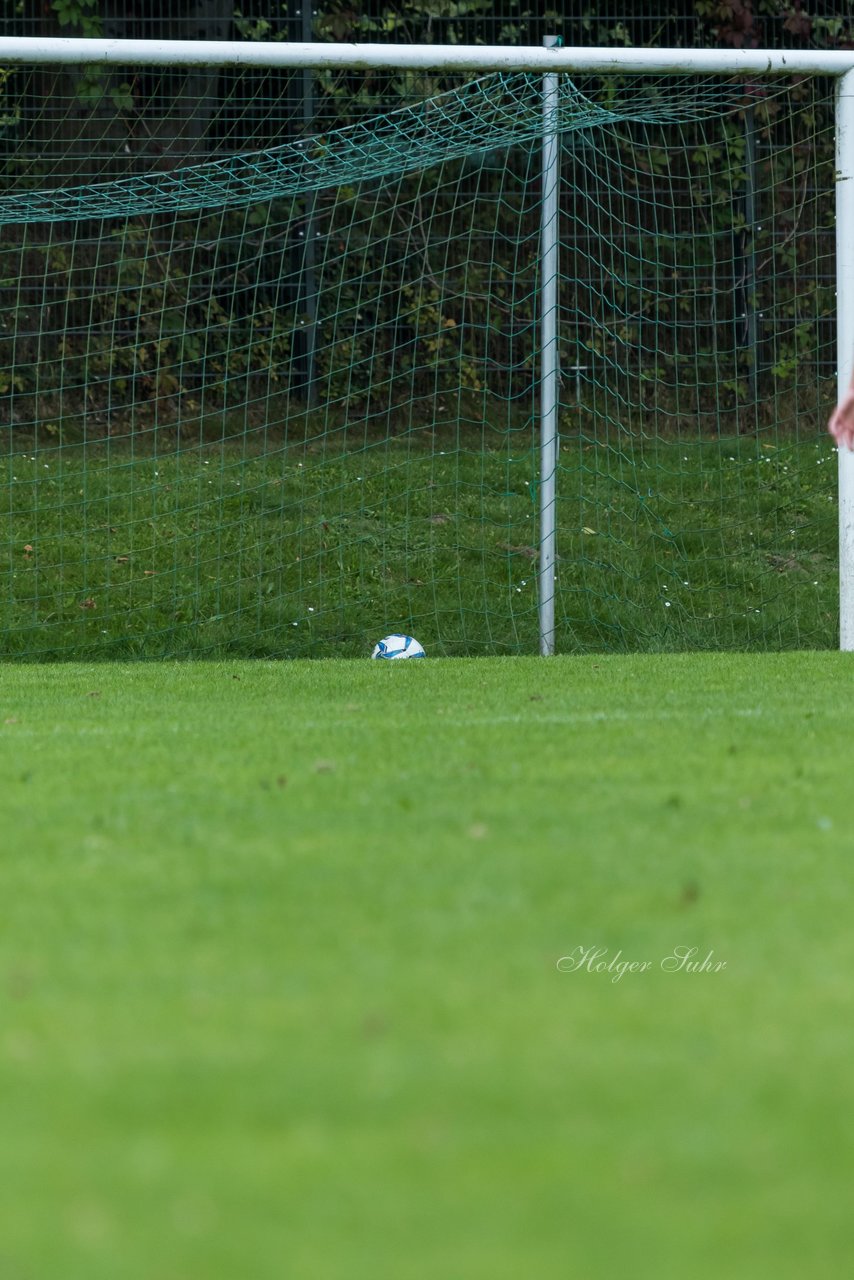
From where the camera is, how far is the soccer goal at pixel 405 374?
926cm

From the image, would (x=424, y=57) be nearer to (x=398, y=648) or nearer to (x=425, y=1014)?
(x=398, y=648)

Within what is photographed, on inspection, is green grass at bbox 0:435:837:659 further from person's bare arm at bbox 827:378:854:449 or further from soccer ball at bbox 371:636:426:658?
person's bare arm at bbox 827:378:854:449

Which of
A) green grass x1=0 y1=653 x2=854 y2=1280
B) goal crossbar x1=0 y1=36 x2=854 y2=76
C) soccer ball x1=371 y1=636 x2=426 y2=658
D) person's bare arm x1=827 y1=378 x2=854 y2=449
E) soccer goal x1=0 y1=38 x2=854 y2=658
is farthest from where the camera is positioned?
soccer goal x1=0 y1=38 x2=854 y2=658

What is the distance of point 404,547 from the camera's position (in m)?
9.84

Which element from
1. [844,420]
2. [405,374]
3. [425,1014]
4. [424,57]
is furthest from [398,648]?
[425,1014]

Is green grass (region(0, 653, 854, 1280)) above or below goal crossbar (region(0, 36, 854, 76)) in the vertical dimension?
below

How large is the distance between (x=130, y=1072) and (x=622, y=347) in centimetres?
863

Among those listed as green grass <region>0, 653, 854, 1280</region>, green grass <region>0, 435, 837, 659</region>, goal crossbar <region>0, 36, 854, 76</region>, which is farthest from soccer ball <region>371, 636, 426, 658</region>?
green grass <region>0, 653, 854, 1280</region>

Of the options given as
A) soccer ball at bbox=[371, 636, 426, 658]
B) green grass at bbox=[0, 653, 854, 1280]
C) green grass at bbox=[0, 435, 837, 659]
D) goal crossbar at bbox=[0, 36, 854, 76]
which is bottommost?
green grass at bbox=[0, 653, 854, 1280]

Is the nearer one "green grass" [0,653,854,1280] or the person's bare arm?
"green grass" [0,653,854,1280]

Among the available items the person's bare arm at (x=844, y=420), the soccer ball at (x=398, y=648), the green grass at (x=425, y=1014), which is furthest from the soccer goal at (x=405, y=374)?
the green grass at (x=425, y=1014)

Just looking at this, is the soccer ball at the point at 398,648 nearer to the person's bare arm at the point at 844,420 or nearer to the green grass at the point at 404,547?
the green grass at the point at 404,547

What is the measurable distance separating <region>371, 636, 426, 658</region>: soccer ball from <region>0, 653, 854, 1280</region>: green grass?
3.22m

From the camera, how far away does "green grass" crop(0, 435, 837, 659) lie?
909 centimetres
